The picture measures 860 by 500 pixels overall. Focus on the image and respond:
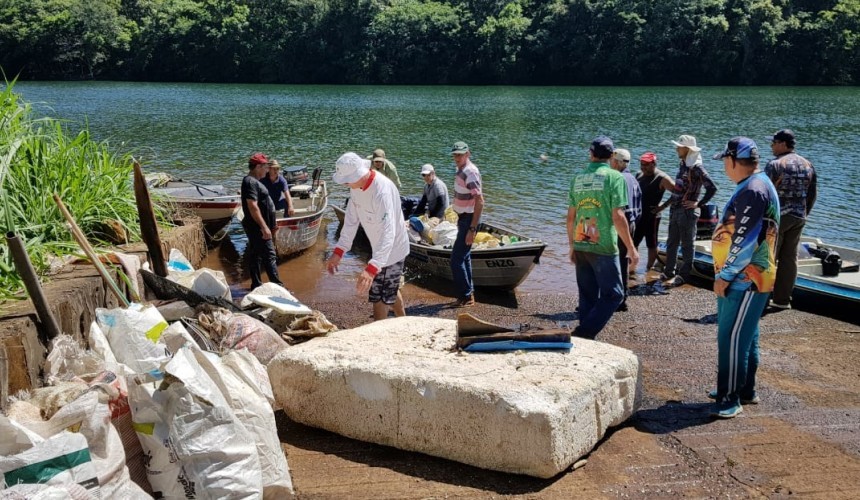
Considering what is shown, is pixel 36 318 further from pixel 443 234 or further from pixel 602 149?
pixel 443 234

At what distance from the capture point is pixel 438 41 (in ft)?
270

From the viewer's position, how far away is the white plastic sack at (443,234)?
1155cm

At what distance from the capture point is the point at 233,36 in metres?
87.1

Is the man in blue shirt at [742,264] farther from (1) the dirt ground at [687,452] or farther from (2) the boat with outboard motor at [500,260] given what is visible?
(2) the boat with outboard motor at [500,260]

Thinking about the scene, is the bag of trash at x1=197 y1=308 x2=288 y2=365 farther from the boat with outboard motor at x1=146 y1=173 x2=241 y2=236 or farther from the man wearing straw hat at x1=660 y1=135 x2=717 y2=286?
the boat with outboard motor at x1=146 y1=173 x2=241 y2=236

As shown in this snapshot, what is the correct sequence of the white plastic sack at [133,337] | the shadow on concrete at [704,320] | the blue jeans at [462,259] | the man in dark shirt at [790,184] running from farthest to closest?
1. the blue jeans at [462,259]
2. the shadow on concrete at [704,320]
3. the man in dark shirt at [790,184]
4. the white plastic sack at [133,337]

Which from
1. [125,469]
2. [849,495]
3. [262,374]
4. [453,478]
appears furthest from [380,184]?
[849,495]

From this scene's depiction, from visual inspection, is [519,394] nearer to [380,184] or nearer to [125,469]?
[125,469]

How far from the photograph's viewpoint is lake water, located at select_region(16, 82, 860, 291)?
67.7ft

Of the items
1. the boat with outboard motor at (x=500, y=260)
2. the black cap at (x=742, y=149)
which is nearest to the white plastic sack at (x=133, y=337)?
the black cap at (x=742, y=149)

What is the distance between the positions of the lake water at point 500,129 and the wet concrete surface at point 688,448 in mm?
4914

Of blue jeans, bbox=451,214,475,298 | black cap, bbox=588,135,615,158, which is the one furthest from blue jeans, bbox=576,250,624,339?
blue jeans, bbox=451,214,475,298

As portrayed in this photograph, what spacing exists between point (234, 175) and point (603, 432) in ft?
65.7

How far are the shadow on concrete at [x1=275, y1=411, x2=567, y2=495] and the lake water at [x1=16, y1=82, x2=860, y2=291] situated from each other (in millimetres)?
7084
